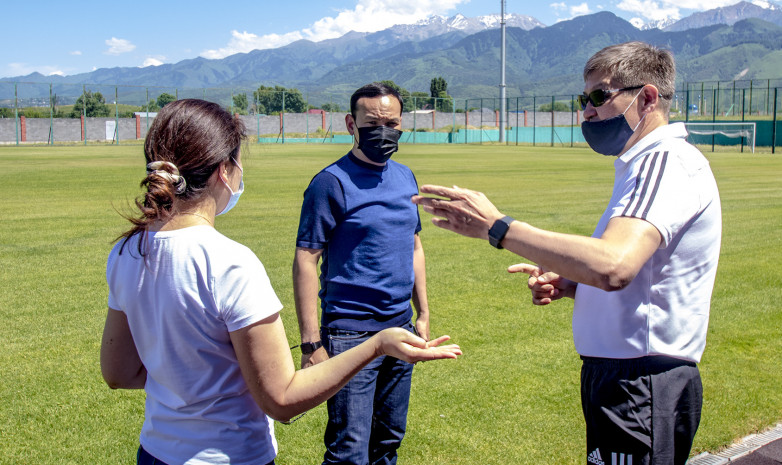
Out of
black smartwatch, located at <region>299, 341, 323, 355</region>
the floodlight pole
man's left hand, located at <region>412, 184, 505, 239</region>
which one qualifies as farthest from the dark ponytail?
the floodlight pole

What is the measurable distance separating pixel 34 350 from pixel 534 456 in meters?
4.58

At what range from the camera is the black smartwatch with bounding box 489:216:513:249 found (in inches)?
91.9

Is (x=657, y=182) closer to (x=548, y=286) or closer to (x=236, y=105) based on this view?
(x=548, y=286)

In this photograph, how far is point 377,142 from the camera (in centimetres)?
377

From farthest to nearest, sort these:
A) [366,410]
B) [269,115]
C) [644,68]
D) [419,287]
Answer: [269,115] < [419,287] < [366,410] < [644,68]

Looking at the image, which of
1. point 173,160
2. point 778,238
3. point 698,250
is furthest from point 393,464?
point 778,238

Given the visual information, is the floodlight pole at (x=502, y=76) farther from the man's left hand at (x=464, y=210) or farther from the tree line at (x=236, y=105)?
the man's left hand at (x=464, y=210)

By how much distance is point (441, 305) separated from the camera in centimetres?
791

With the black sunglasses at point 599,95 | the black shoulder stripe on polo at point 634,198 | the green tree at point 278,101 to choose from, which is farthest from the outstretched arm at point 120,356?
the green tree at point 278,101

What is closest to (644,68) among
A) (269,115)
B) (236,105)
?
(236,105)

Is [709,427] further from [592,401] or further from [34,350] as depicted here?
[34,350]

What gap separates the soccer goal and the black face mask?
53.7 meters

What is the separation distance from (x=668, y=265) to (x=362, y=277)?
5.33ft

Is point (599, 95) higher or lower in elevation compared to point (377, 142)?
higher
